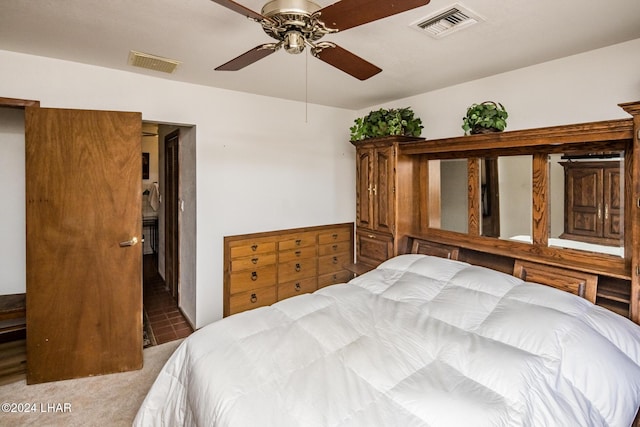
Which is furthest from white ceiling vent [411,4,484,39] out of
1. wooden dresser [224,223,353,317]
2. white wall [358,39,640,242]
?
wooden dresser [224,223,353,317]

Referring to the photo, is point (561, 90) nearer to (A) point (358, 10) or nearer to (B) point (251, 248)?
(A) point (358, 10)

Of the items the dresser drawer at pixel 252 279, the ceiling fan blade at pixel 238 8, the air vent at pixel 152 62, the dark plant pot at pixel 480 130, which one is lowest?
the dresser drawer at pixel 252 279

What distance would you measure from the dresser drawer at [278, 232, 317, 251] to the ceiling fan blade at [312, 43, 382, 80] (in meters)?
2.14

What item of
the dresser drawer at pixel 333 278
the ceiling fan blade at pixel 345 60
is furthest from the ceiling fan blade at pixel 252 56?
the dresser drawer at pixel 333 278

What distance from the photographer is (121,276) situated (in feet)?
8.51

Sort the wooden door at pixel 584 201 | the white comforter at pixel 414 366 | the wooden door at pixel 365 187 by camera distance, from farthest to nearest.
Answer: the wooden door at pixel 365 187
the wooden door at pixel 584 201
the white comforter at pixel 414 366

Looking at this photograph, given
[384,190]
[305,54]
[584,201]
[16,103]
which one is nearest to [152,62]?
[16,103]

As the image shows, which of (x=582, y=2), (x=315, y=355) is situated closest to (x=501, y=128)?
(x=582, y=2)

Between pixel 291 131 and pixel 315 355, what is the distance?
2.85m

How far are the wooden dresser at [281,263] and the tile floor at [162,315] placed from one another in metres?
0.52

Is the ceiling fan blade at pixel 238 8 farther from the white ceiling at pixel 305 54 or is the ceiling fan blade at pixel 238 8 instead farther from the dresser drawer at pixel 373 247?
the dresser drawer at pixel 373 247

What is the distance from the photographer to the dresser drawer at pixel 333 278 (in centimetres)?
407

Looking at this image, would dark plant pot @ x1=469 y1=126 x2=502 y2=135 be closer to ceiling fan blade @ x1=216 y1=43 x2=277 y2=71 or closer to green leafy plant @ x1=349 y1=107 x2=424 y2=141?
green leafy plant @ x1=349 y1=107 x2=424 y2=141

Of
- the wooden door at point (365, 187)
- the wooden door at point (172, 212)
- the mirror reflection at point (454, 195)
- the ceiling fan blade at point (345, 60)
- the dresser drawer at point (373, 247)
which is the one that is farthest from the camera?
the wooden door at point (172, 212)
